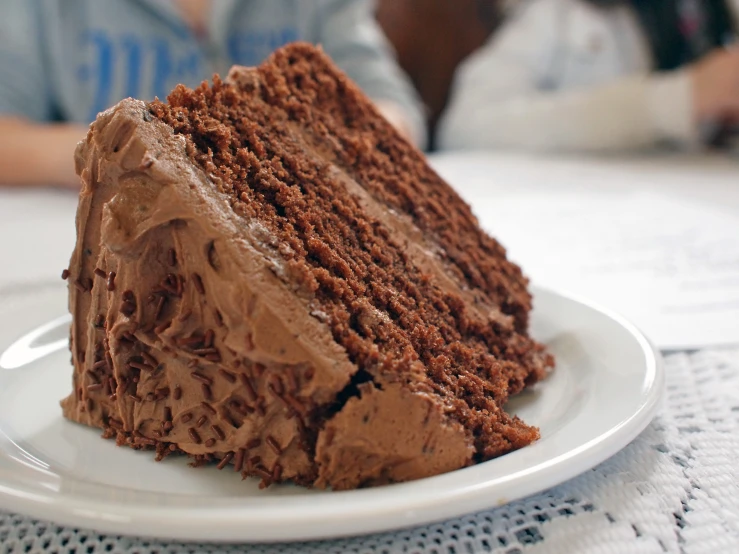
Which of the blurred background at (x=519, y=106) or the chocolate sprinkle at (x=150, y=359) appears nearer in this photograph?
the chocolate sprinkle at (x=150, y=359)

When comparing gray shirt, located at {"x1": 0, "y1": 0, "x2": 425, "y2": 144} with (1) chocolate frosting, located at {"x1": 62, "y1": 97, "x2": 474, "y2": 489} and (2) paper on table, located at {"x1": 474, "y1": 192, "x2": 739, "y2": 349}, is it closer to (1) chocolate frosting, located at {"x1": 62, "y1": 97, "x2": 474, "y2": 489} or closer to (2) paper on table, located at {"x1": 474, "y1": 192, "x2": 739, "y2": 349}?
(2) paper on table, located at {"x1": 474, "y1": 192, "x2": 739, "y2": 349}

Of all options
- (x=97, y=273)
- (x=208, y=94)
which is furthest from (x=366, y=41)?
(x=97, y=273)

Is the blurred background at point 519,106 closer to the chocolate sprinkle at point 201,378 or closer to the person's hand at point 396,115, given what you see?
the person's hand at point 396,115

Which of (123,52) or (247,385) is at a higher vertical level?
(247,385)

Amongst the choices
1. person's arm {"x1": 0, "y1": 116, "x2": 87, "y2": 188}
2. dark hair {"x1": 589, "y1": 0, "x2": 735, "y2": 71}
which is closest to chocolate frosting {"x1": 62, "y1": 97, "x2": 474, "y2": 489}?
person's arm {"x1": 0, "y1": 116, "x2": 87, "y2": 188}

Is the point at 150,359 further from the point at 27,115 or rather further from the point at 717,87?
the point at 717,87

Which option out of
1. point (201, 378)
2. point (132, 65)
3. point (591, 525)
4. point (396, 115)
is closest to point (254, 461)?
point (201, 378)

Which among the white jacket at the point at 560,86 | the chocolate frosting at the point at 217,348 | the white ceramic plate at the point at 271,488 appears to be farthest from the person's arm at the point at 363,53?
the chocolate frosting at the point at 217,348
